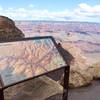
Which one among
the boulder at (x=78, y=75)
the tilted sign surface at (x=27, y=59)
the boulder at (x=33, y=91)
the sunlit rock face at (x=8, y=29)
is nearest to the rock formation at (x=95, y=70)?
the boulder at (x=78, y=75)

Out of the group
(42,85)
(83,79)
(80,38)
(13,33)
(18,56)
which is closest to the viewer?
(18,56)

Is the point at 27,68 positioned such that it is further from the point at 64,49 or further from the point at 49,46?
the point at 64,49

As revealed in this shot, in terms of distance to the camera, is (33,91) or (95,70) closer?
(33,91)

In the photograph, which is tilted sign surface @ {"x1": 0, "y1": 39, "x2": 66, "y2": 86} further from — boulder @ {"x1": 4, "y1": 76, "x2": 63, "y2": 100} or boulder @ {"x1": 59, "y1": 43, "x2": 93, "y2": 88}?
boulder @ {"x1": 59, "y1": 43, "x2": 93, "y2": 88}

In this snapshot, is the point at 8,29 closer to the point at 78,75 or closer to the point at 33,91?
the point at 78,75

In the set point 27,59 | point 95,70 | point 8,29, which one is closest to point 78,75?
A: point 95,70

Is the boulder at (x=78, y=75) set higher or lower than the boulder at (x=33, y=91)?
lower

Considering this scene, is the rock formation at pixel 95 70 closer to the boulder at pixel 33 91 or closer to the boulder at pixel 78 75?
the boulder at pixel 78 75

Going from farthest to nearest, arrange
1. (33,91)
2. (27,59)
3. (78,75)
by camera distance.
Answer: (78,75)
(33,91)
(27,59)

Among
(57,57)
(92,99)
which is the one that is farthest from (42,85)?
(92,99)

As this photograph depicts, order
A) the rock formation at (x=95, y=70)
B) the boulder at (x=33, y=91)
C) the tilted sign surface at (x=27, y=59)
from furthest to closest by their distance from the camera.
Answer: the rock formation at (x=95, y=70), the boulder at (x=33, y=91), the tilted sign surface at (x=27, y=59)

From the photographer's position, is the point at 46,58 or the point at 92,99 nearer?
the point at 46,58
